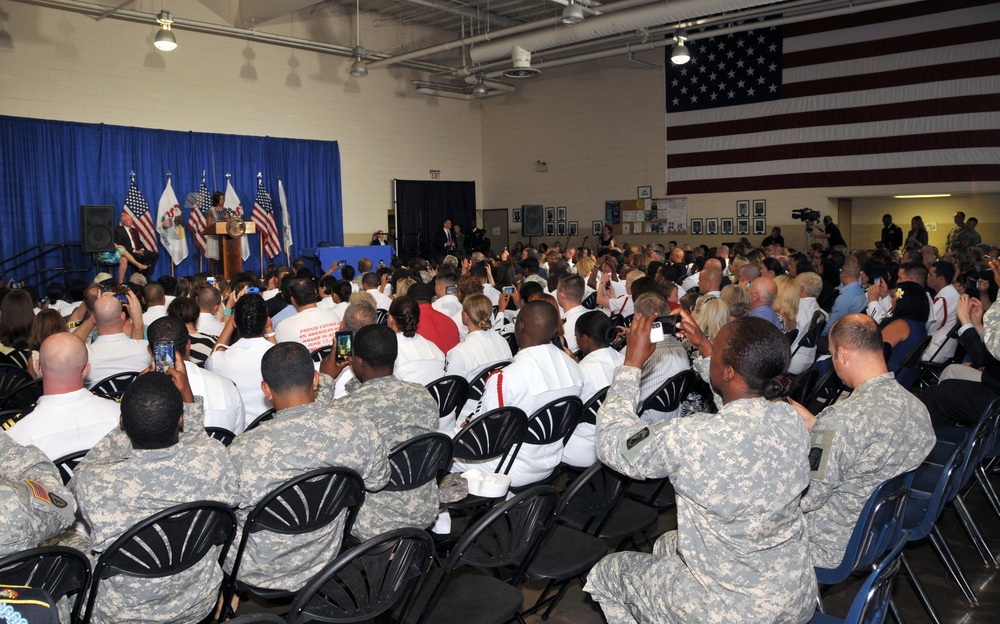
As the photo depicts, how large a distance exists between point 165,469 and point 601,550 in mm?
1499

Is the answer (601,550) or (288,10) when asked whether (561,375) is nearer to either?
(601,550)

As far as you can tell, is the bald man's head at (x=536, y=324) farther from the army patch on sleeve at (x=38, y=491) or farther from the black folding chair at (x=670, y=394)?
the army patch on sleeve at (x=38, y=491)

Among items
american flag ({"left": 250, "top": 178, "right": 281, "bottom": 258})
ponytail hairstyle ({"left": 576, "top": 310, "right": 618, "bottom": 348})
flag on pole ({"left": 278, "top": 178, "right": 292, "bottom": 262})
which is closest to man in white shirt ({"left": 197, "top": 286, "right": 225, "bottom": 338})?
ponytail hairstyle ({"left": 576, "top": 310, "right": 618, "bottom": 348})

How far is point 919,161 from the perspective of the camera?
14055 millimetres

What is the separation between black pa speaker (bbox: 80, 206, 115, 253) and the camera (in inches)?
475

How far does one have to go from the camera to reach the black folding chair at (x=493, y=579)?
88.2 inches

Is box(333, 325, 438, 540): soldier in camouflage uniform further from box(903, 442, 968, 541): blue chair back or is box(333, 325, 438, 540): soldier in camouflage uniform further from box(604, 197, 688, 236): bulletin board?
box(604, 197, 688, 236): bulletin board

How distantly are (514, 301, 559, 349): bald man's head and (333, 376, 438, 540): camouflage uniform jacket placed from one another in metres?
0.77

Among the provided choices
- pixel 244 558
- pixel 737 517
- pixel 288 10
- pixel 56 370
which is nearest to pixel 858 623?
→ pixel 737 517

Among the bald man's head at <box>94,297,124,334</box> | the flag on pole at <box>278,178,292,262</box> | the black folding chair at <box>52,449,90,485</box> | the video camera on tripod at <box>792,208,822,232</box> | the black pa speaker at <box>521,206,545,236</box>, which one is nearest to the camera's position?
the black folding chair at <box>52,449,90,485</box>

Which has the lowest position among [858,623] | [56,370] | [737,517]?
[858,623]

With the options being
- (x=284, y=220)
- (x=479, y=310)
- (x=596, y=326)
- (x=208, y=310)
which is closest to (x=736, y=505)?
(x=596, y=326)

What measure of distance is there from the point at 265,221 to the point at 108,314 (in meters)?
11.5

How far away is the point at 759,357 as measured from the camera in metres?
1.98
